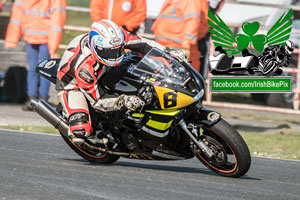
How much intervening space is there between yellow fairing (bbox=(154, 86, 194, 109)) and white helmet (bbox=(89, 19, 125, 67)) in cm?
58

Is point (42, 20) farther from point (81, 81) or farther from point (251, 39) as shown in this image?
point (81, 81)

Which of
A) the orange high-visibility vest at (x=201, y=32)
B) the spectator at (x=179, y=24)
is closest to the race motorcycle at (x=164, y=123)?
the spectator at (x=179, y=24)

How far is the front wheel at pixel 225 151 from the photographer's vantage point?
21.8ft

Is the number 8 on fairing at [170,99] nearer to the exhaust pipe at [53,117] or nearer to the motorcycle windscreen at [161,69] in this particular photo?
the motorcycle windscreen at [161,69]

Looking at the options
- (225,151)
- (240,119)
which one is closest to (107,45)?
(225,151)

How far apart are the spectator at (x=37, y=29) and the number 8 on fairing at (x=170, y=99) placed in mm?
5720

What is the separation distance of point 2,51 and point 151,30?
2966 mm

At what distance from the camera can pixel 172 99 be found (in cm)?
669

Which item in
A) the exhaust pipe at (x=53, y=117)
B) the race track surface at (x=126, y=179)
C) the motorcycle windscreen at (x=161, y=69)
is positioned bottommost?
the race track surface at (x=126, y=179)

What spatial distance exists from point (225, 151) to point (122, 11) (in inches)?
218

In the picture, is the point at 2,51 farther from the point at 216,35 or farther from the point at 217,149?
the point at 217,149

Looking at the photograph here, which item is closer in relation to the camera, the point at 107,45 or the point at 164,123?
the point at 164,123

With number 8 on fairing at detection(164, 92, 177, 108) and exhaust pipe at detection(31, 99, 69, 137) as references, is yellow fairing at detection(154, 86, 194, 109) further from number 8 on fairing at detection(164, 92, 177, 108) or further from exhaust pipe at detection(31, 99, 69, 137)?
exhaust pipe at detection(31, 99, 69, 137)

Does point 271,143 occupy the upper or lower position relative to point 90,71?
lower
